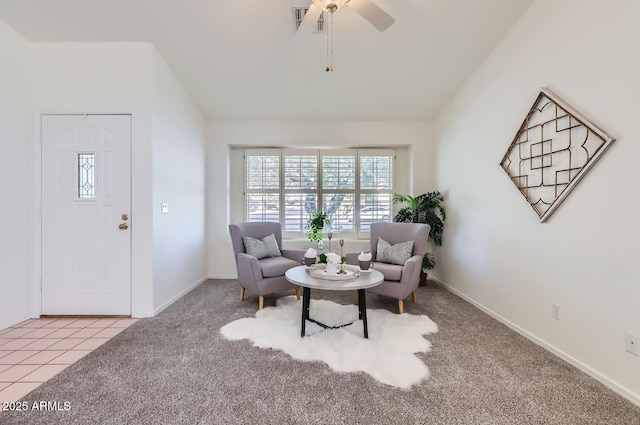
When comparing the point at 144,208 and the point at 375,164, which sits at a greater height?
the point at 375,164

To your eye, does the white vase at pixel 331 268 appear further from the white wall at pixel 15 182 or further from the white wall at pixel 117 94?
the white wall at pixel 15 182

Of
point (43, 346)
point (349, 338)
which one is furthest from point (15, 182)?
point (349, 338)

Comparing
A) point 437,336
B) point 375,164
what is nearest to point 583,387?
point 437,336

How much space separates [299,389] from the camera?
1738mm

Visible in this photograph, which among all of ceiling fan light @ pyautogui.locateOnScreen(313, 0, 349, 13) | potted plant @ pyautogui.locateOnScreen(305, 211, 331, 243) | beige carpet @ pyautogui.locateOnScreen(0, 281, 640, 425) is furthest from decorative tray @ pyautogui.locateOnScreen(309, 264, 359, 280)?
ceiling fan light @ pyautogui.locateOnScreen(313, 0, 349, 13)

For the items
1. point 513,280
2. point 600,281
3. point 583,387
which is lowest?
point 583,387

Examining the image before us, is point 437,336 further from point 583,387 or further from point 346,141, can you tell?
point 346,141

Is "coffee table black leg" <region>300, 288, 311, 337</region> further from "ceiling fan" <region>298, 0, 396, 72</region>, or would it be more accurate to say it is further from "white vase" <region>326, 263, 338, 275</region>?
"ceiling fan" <region>298, 0, 396, 72</region>

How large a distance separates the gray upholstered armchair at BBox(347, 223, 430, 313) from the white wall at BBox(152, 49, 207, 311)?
222 centimetres

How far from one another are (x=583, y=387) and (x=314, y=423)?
70.5 inches

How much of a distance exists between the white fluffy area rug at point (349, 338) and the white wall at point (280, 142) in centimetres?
184

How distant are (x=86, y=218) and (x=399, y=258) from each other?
11.7 feet

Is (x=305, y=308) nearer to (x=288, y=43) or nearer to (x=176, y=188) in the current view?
(x=176, y=188)

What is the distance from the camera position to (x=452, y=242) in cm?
397
